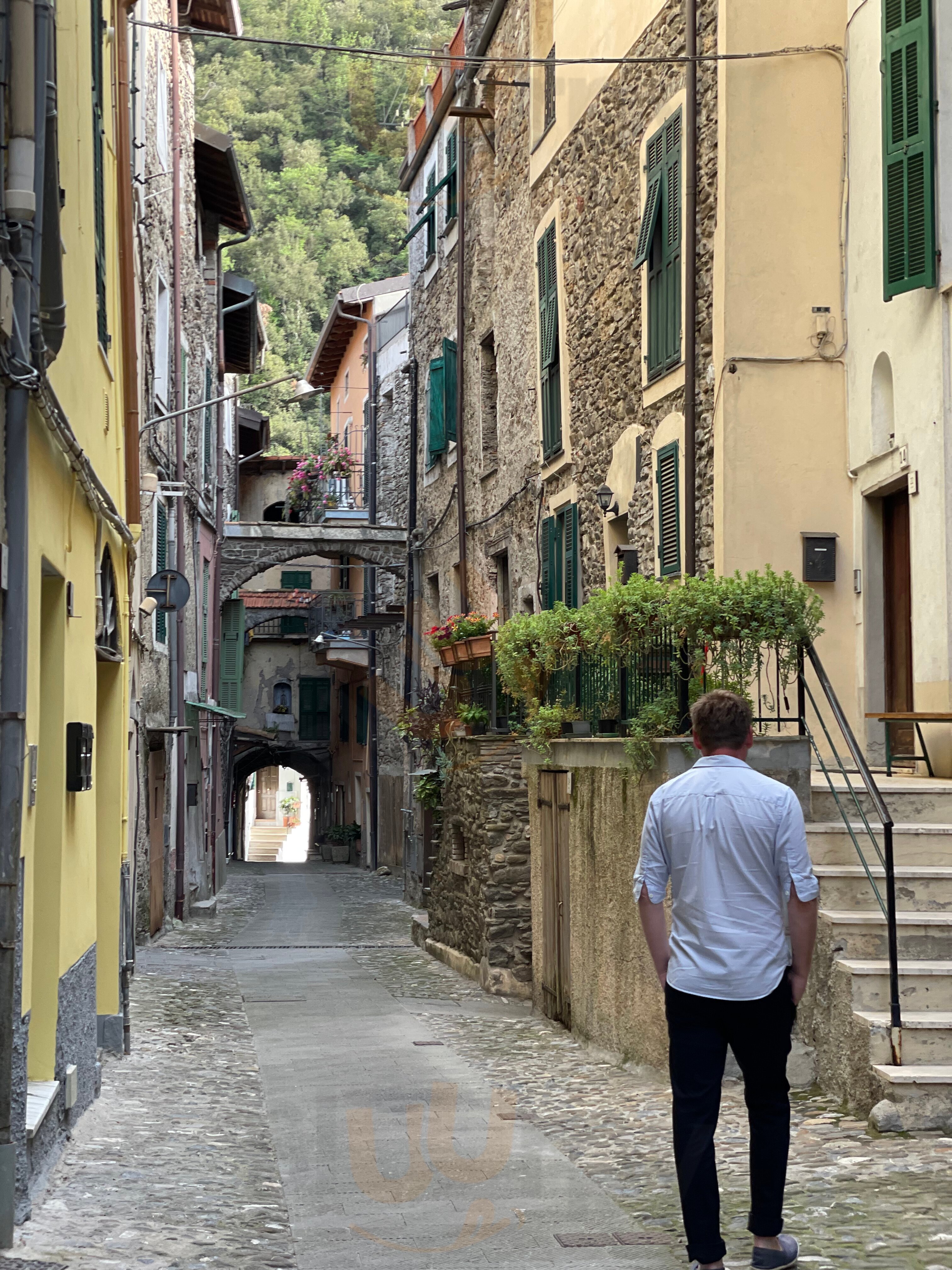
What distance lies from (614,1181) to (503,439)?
13688mm

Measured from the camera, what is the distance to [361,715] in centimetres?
3675

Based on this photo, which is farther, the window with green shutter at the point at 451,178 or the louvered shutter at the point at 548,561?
the window with green shutter at the point at 451,178

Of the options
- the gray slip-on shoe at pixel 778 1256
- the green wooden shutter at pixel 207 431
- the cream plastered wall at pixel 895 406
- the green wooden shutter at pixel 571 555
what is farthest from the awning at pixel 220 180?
the gray slip-on shoe at pixel 778 1256

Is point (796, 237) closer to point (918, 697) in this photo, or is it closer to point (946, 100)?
point (946, 100)

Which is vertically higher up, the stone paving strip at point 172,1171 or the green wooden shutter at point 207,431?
the green wooden shutter at point 207,431

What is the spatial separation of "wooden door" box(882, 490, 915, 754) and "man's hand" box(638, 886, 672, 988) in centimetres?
650

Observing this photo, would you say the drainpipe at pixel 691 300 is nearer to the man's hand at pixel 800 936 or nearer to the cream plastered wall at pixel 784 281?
the cream plastered wall at pixel 784 281

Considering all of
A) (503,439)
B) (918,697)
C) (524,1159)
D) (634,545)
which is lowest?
(524,1159)

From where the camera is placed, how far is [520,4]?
17.5 meters

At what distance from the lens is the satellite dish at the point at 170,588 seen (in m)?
16.7

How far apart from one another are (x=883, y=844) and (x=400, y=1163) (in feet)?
10.4

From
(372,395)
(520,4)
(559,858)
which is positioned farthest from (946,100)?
(372,395)

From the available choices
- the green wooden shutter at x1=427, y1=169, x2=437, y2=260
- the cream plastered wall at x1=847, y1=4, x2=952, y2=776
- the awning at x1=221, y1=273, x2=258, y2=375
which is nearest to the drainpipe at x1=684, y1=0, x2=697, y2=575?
the cream plastered wall at x1=847, y1=4, x2=952, y2=776

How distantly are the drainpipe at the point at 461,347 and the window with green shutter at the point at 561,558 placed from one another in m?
4.40
